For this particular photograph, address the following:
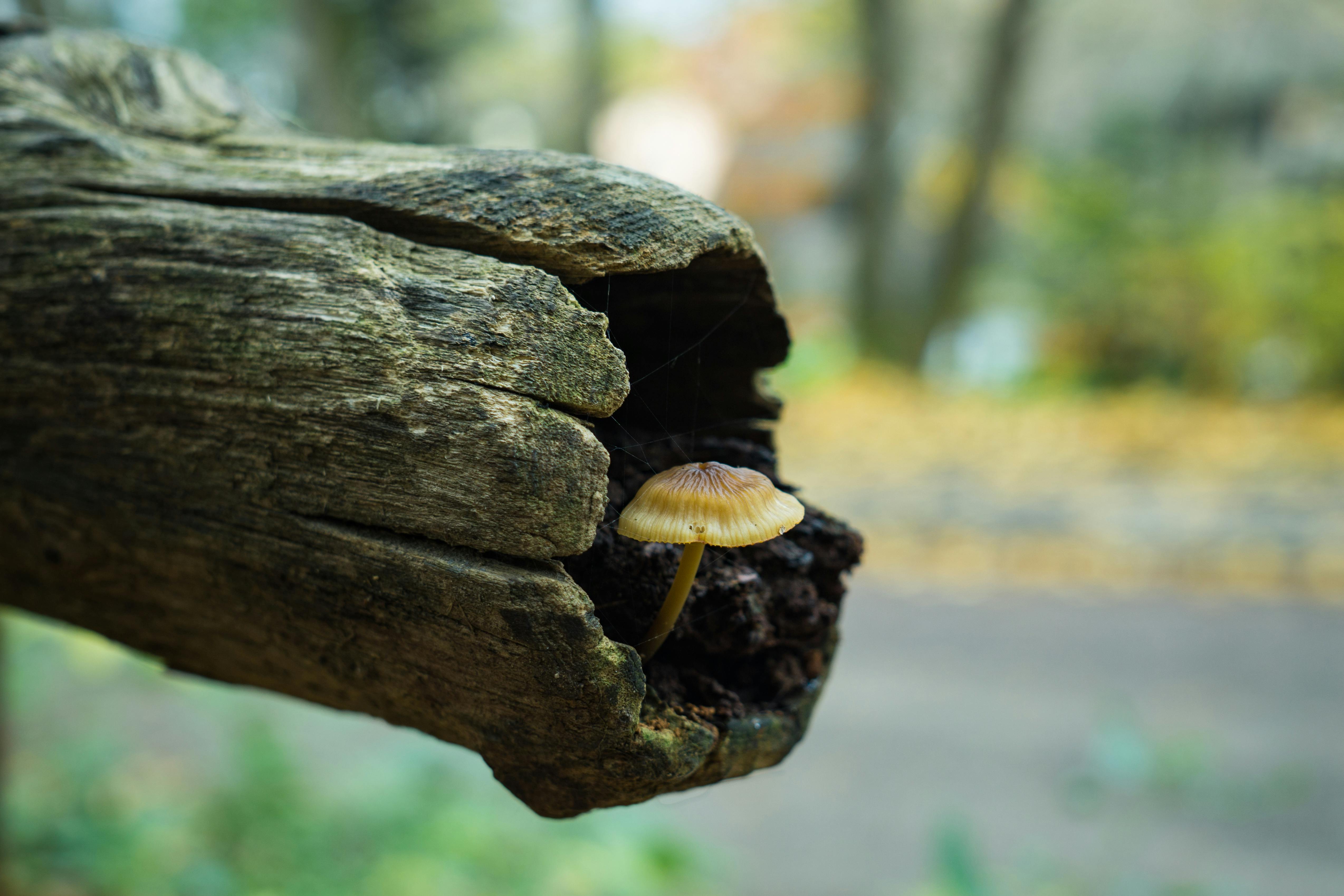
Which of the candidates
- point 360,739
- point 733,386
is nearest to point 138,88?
point 733,386

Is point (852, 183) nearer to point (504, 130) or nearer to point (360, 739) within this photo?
point (504, 130)

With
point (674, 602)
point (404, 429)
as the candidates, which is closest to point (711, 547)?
point (674, 602)

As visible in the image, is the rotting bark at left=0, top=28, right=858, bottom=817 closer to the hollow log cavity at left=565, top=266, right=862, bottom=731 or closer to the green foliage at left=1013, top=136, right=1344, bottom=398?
the hollow log cavity at left=565, top=266, right=862, bottom=731

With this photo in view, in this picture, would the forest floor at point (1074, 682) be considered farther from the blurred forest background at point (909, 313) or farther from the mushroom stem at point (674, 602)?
the mushroom stem at point (674, 602)

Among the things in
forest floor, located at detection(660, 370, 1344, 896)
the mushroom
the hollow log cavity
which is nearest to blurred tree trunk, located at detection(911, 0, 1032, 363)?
forest floor, located at detection(660, 370, 1344, 896)

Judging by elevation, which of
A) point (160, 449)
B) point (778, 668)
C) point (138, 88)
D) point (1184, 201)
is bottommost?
point (1184, 201)

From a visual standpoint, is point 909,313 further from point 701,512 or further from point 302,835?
point 701,512
